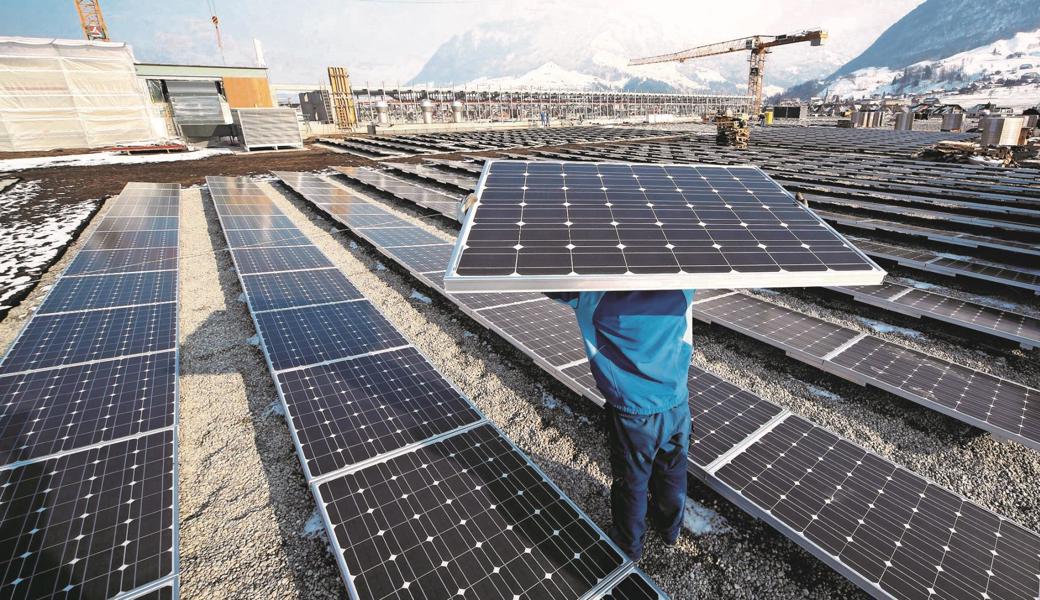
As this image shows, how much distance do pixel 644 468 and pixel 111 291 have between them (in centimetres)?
1142

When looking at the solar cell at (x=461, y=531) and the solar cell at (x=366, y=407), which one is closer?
the solar cell at (x=461, y=531)

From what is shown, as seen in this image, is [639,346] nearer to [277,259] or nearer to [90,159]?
[277,259]

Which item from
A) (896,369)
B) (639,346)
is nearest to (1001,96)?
(896,369)

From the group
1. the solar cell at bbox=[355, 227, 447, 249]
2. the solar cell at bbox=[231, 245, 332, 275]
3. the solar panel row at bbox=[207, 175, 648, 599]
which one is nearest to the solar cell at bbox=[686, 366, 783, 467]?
the solar panel row at bbox=[207, 175, 648, 599]

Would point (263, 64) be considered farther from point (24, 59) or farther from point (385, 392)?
point (385, 392)

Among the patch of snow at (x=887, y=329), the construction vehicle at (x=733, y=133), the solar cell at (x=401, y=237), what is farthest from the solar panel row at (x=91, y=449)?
the construction vehicle at (x=733, y=133)

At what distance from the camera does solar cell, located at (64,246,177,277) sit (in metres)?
10.6

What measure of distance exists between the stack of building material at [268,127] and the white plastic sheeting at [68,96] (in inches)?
552

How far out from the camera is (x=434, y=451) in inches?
195

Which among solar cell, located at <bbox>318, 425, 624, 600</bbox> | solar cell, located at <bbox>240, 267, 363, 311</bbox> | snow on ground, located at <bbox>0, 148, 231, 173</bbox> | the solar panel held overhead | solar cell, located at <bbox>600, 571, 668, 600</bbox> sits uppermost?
snow on ground, located at <bbox>0, 148, 231, 173</bbox>

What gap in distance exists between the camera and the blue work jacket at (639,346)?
3344mm

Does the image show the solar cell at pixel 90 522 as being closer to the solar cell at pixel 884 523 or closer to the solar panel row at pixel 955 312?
the solar cell at pixel 884 523

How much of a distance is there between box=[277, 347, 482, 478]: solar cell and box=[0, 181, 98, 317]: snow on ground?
8825 millimetres

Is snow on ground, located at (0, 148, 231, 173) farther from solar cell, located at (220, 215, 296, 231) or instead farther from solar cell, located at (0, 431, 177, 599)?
solar cell, located at (0, 431, 177, 599)
